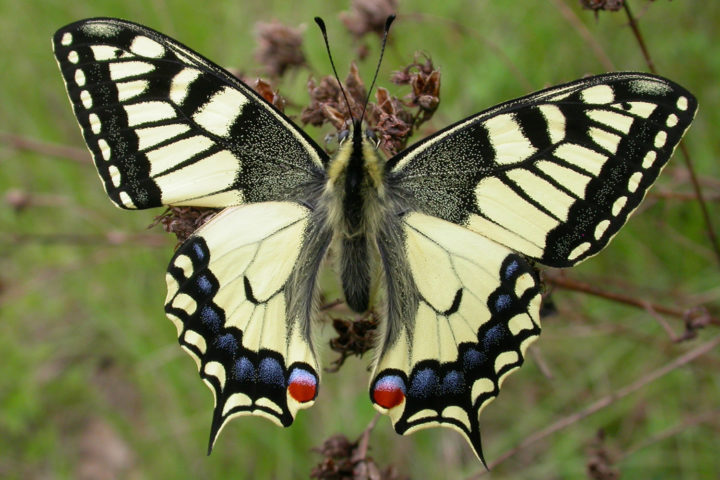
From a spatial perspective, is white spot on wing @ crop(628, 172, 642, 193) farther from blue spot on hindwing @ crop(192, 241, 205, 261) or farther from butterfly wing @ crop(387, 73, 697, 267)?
blue spot on hindwing @ crop(192, 241, 205, 261)

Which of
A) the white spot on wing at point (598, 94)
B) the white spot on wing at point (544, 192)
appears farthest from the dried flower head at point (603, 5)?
the white spot on wing at point (544, 192)

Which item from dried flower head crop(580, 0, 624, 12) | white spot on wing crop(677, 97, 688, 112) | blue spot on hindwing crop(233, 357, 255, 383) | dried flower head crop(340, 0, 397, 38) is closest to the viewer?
white spot on wing crop(677, 97, 688, 112)

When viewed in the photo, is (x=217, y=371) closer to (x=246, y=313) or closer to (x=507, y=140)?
(x=246, y=313)

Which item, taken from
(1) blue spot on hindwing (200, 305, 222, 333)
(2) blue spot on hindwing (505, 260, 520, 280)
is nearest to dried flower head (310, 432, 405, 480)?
(1) blue spot on hindwing (200, 305, 222, 333)

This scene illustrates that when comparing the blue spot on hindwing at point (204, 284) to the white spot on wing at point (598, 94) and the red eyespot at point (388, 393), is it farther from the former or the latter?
the white spot on wing at point (598, 94)

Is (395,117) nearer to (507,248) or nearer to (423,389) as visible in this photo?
(507,248)

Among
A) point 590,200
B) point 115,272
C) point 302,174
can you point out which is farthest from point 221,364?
point 115,272
